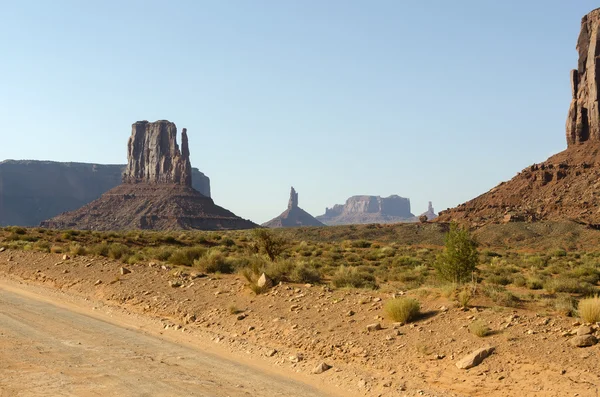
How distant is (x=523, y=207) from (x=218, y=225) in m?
74.7

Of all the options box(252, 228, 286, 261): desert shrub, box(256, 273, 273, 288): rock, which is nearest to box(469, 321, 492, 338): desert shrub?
box(256, 273, 273, 288): rock

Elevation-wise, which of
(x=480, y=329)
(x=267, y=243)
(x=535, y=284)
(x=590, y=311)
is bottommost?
(x=480, y=329)

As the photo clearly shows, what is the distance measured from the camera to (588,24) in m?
100

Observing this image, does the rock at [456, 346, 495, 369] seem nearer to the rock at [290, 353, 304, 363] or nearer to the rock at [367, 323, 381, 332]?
the rock at [367, 323, 381, 332]

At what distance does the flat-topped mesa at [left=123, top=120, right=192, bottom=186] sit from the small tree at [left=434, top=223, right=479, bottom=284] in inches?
5934

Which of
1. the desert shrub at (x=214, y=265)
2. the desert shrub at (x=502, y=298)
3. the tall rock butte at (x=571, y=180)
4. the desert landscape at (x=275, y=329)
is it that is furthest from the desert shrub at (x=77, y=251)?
the tall rock butte at (x=571, y=180)

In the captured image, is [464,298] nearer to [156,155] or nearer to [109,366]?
[109,366]

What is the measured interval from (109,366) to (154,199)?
141523 millimetres

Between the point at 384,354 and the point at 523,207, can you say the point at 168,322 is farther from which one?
the point at 523,207

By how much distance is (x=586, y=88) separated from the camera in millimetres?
98250

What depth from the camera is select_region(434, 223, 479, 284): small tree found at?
57.9 ft

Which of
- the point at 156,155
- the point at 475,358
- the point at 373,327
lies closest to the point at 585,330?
the point at 475,358

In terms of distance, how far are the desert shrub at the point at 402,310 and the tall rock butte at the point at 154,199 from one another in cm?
11382

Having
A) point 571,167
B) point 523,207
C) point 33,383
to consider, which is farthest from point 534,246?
point 33,383
